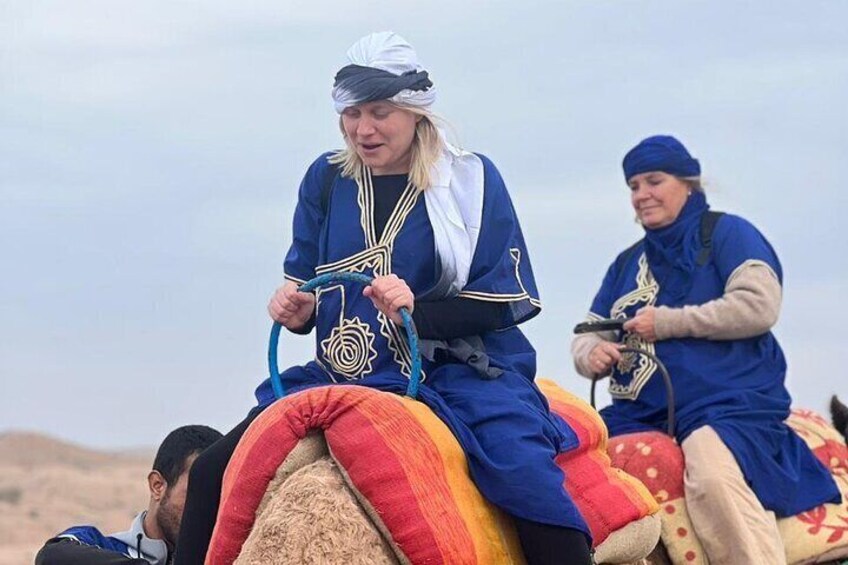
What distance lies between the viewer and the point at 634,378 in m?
10.1

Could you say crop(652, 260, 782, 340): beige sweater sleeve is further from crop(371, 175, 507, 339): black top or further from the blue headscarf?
crop(371, 175, 507, 339): black top

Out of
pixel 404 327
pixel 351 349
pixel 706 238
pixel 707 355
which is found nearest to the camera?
pixel 404 327

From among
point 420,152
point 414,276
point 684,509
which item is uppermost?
point 420,152

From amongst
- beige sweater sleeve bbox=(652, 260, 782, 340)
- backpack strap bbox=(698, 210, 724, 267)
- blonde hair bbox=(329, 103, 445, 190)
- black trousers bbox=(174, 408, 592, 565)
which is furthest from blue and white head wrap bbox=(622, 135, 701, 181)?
black trousers bbox=(174, 408, 592, 565)

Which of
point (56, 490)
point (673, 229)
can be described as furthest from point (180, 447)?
point (56, 490)

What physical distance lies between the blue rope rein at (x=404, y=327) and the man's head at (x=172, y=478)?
990mm

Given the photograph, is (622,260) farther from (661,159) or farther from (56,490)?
(56,490)

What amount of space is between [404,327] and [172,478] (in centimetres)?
140

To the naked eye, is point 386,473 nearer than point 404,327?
Yes

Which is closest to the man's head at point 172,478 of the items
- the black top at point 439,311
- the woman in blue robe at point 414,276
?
the woman in blue robe at point 414,276

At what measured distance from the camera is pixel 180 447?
7.86m

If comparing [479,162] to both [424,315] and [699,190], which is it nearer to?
[424,315]

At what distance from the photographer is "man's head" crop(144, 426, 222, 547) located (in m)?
7.77

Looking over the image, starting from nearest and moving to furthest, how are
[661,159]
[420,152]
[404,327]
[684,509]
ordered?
[404,327], [420,152], [684,509], [661,159]
